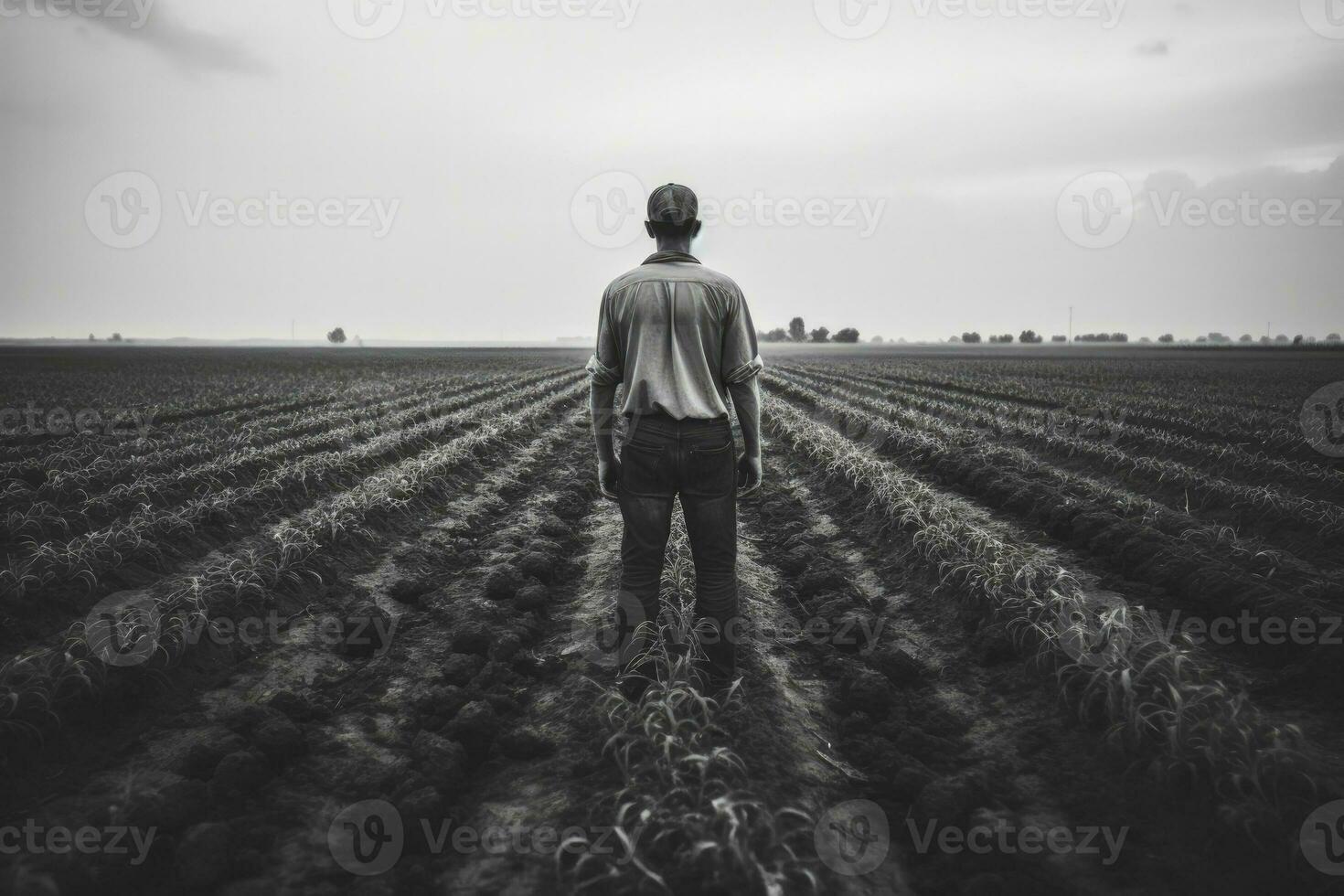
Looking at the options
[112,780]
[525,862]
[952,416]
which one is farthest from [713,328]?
[952,416]

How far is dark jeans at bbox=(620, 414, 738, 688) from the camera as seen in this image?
3189mm

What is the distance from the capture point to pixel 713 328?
321 centimetres

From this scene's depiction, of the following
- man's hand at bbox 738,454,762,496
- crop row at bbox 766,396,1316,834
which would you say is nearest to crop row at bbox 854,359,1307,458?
crop row at bbox 766,396,1316,834

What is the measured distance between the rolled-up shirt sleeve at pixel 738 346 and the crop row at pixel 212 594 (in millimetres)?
3872

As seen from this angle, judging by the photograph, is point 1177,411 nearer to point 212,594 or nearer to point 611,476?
point 611,476

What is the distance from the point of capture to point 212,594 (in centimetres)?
486

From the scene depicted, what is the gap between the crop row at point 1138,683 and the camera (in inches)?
108

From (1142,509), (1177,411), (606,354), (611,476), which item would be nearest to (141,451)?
(611,476)

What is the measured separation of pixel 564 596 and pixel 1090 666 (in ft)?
12.5

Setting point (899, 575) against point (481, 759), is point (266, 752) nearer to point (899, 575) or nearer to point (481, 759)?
point (481, 759)

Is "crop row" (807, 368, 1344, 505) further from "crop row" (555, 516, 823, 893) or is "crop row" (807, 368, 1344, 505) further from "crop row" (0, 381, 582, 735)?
"crop row" (0, 381, 582, 735)

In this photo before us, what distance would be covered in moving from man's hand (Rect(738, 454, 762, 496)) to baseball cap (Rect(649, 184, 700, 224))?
128 centimetres

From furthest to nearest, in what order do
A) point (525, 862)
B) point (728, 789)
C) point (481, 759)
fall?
point (481, 759), point (728, 789), point (525, 862)

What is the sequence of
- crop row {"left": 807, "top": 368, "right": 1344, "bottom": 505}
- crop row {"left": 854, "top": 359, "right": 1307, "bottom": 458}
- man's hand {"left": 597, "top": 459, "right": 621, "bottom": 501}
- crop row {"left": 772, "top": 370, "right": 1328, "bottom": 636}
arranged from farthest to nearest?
crop row {"left": 854, "top": 359, "right": 1307, "bottom": 458} < crop row {"left": 807, "top": 368, "right": 1344, "bottom": 505} < crop row {"left": 772, "top": 370, "right": 1328, "bottom": 636} < man's hand {"left": 597, "top": 459, "right": 621, "bottom": 501}
